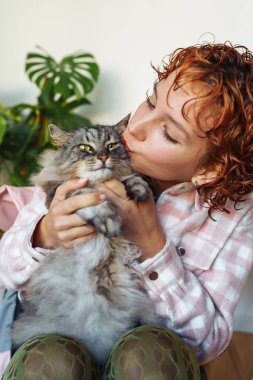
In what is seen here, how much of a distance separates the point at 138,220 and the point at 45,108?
1091 millimetres

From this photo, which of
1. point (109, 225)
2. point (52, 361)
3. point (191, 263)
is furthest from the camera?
point (191, 263)

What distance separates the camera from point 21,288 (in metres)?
1.15

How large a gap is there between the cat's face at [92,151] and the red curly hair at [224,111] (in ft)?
0.69

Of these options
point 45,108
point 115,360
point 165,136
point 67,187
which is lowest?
point 115,360

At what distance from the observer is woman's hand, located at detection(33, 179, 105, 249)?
1011mm

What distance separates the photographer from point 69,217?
1.03m

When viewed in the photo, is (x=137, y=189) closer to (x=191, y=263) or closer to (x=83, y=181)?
(x=83, y=181)

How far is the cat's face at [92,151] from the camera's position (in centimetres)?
108

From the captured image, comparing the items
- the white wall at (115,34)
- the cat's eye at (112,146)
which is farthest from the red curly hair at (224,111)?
the white wall at (115,34)

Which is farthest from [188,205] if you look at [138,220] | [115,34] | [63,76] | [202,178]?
[115,34]

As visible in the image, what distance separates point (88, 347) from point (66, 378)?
0.18 meters

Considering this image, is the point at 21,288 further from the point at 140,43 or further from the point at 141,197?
the point at 140,43

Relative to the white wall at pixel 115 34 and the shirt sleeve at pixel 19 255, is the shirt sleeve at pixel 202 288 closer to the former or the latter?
the shirt sleeve at pixel 19 255

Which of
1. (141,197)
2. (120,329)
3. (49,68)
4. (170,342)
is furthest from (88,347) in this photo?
(49,68)
